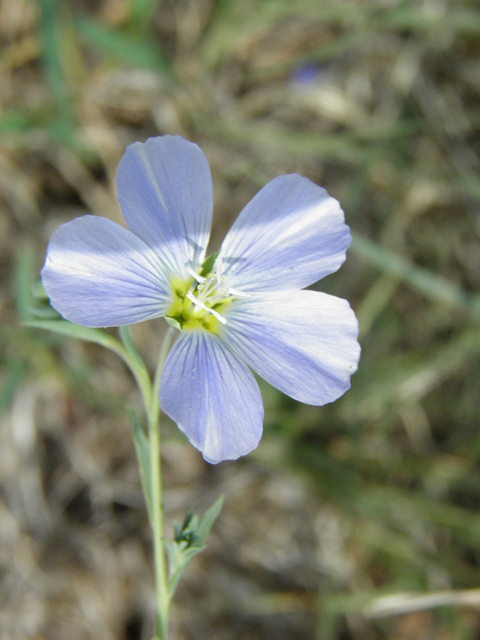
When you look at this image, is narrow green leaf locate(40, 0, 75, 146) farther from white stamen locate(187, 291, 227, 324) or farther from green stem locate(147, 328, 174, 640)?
green stem locate(147, 328, 174, 640)

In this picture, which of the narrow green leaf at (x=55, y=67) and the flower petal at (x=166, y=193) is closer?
the flower petal at (x=166, y=193)

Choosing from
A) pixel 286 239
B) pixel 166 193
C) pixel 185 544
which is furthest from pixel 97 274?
pixel 185 544

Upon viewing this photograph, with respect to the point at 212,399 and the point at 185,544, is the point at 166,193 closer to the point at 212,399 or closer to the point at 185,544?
the point at 212,399

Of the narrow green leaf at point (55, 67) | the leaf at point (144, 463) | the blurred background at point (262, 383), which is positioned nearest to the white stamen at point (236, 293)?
the leaf at point (144, 463)

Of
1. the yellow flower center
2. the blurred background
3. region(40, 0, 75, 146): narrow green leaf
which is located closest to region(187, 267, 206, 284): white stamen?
the yellow flower center

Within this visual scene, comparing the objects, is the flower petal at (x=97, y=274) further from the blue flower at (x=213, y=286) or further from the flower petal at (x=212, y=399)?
the flower petal at (x=212, y=399)

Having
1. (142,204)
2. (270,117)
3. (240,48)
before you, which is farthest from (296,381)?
(240,48)

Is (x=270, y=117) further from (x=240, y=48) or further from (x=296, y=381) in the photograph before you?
(x=296, y=381)
